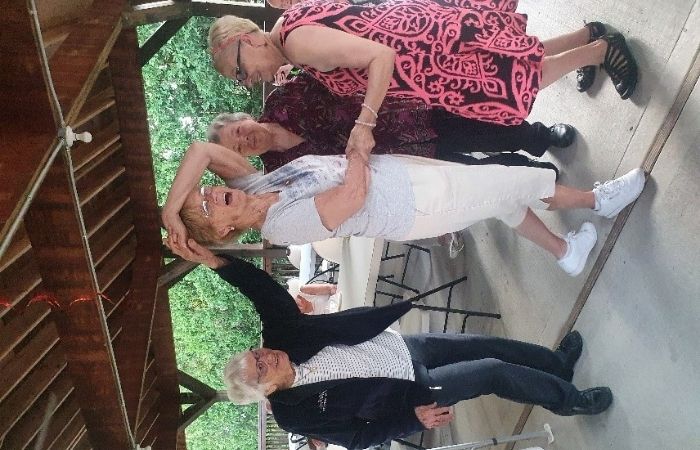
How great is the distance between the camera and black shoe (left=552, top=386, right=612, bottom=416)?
90.7 inches

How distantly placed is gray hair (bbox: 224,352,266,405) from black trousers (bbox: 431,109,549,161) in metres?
1.18

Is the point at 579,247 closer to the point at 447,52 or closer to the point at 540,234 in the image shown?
the point at 540,234

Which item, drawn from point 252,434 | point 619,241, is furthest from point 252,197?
point 252,434

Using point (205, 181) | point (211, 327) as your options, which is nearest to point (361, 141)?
point (205, 181)

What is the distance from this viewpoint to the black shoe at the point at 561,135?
2.57 meters

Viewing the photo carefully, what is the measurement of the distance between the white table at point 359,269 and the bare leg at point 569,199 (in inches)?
33.4

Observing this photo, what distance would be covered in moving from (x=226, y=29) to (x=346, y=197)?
0.66m

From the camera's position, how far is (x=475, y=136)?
234 cm

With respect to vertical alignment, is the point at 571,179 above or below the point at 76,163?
above

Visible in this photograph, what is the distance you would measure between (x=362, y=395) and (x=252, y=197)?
0.91 m

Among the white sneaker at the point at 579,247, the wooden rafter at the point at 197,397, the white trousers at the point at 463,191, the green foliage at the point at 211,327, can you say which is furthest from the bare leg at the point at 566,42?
the green foliage at the point at 211,327

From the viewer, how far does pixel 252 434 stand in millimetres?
11242

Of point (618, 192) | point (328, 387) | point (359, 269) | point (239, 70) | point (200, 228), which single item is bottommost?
point (359, 269)

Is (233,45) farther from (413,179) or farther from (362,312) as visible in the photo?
(362,312)
